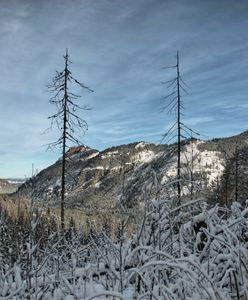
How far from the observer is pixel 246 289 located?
1.74 m

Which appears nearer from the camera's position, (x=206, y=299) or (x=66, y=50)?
(x=206, y=299)

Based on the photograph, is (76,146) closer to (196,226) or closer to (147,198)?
(196,226)

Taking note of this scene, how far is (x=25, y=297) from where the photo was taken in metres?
4.04

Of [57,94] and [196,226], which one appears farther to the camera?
[57,94]

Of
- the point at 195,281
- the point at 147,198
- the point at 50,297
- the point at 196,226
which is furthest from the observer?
the point at 50,297

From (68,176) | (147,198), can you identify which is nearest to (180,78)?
(68,176)

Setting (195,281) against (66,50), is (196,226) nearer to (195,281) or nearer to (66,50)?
(195,281)

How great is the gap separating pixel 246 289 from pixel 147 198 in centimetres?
84

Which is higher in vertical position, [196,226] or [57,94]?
[57,94]

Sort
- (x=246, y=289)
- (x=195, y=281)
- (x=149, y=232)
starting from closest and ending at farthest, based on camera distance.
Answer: (x=195, y=281), (x=246, y=289), (x=149, y=232)

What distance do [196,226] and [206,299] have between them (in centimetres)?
201

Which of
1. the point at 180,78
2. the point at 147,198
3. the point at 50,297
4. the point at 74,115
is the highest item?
the point at 180,78

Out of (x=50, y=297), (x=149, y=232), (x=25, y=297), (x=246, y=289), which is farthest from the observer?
(x=50, y=297)

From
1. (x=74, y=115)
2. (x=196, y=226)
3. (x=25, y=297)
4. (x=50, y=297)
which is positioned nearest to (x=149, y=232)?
(x=196, y=226)
